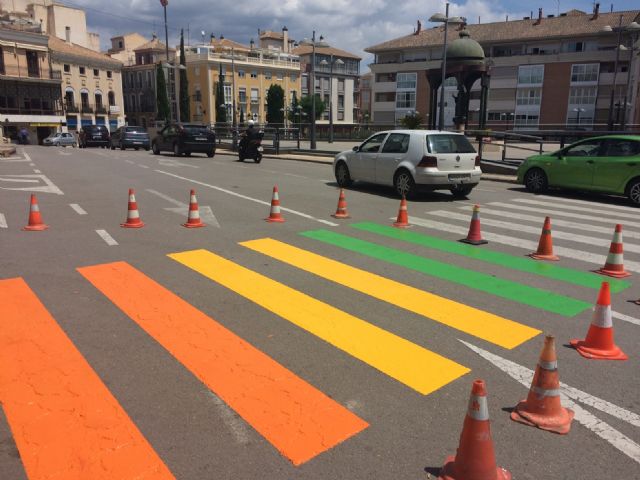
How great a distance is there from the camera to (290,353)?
4.45 m

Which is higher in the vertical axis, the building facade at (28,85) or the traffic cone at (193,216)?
the building facade at (28,85)

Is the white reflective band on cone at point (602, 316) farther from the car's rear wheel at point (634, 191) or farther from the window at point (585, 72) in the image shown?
the window at point (585, 72)

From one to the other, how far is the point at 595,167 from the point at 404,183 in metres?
4.84

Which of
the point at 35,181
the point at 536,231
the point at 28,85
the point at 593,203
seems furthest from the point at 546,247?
the point at 28,85

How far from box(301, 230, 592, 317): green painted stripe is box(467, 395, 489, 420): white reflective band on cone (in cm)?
314

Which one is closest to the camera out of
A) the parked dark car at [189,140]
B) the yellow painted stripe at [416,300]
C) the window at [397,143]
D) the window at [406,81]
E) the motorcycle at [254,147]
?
the yellow painted stripe at [416,300]

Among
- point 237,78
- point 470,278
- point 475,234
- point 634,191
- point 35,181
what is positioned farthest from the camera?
point 237,78

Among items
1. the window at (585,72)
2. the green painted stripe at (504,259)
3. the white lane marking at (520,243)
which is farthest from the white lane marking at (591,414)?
the window at (585,72)

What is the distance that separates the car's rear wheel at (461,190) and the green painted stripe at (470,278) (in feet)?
18.4

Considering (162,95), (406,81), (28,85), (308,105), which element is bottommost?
(308,105)

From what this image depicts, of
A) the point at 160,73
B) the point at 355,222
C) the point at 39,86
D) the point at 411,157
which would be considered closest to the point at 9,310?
the point at 355,222

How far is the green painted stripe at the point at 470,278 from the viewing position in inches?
227

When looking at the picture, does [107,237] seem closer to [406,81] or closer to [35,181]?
[35,181]

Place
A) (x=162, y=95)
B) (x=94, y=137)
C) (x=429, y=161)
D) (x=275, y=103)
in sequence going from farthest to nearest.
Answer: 1. (x=275, y=103)
2. (x=162, y=95)
3. (x=94, y=137)
4. (x=429, y=161)
